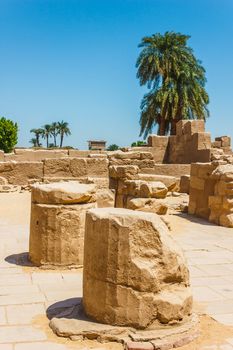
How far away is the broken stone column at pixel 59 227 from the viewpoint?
5.97m

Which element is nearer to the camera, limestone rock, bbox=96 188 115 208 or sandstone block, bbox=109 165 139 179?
limestone rock, bbox=96 188 115 208

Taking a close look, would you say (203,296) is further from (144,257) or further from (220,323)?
(144,257)

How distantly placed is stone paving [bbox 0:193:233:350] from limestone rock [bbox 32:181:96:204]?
0.97 metres

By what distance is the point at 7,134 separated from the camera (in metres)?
38.3

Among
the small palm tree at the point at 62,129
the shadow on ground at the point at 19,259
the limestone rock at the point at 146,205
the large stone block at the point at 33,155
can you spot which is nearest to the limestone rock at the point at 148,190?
the limestone rock at the point at 146,205

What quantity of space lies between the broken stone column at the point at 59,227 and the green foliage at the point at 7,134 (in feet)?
109

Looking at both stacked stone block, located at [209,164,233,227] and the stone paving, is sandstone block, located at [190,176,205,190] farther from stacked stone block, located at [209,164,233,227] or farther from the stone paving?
the stone paving

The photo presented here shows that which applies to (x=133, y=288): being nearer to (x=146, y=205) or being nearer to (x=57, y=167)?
(x=146, y=205)

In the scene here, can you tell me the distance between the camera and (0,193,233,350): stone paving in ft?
12.3

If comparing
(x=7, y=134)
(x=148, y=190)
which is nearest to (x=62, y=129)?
(x=7, y=134)

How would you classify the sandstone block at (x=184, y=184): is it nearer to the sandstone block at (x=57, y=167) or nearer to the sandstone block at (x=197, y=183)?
the sandstone block at (x=197, y=183)

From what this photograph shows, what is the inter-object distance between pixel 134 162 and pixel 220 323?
32.8ft

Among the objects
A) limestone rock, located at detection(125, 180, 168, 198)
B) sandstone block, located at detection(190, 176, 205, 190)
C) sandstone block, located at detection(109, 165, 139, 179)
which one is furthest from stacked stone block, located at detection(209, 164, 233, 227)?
sandstone block, located at detection(109, 165, 139, 179)

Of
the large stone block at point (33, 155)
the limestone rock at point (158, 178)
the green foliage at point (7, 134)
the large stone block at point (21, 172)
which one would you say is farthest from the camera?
the green foliage at point (7, 134)
